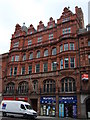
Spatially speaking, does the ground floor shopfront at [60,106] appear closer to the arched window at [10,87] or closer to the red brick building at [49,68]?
the red brick building at [49,68]

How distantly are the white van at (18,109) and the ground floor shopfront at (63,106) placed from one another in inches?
203

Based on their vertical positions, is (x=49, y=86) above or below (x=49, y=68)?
below

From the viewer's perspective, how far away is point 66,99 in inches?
1019

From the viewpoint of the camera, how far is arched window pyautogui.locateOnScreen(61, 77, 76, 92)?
26247 mm

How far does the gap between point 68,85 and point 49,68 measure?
5.49 m

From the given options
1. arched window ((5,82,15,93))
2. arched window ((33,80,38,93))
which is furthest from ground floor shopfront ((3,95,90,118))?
arched window ((5,82,15,93))

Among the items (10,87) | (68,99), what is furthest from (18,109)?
(10,87)

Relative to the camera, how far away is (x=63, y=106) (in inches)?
1021

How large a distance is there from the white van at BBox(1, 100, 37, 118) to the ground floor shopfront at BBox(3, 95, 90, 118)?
5.17 m

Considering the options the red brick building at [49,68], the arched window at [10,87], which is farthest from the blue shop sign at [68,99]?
the arched window at [10,87]

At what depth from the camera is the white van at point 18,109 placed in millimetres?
21731

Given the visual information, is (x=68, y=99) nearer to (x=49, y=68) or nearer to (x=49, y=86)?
(x=49, y=86)

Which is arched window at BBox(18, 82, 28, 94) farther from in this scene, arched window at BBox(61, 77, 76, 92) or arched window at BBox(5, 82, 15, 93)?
arched window at BBox(61, 77, 76, 92)

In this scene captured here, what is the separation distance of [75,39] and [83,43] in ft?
6.18
